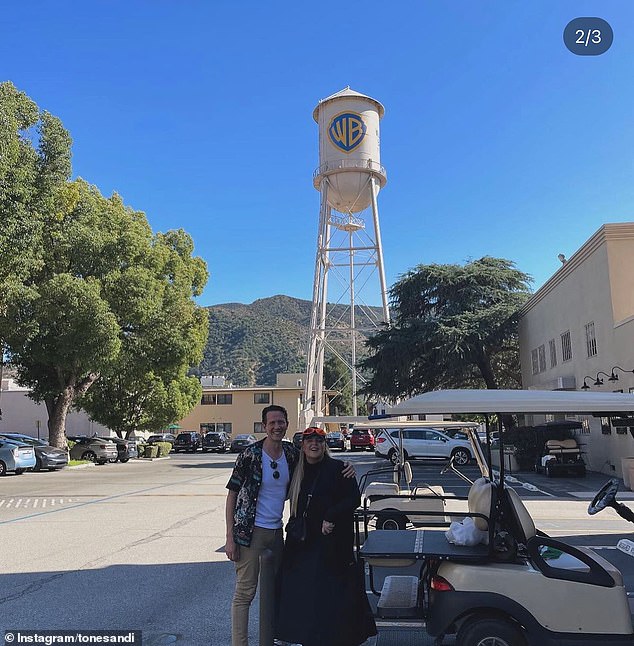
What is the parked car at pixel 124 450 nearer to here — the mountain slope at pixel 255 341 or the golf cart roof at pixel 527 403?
the golf cart roof at pixel 527 403

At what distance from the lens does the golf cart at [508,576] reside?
449 cm

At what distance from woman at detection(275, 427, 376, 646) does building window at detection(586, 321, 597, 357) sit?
1877 centimetres

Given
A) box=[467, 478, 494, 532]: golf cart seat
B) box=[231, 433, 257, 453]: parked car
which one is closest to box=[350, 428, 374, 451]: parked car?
box=[231, 433, 257, 453]: parked car

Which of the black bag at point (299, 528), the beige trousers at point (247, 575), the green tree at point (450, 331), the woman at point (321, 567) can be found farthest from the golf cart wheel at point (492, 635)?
the green tree at point (450, 331)

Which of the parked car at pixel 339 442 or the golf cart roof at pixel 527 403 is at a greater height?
the golf cart roof at pixel 527 403

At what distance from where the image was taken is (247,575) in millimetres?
4789

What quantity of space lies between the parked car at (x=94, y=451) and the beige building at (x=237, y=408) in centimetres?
3200

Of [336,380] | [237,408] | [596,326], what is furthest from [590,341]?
[336,380]

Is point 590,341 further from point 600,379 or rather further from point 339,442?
point 339,442

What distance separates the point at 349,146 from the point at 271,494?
33.9 m

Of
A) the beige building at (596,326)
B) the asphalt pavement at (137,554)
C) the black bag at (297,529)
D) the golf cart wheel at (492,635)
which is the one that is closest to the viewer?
the golf cart wheel at (492,635)

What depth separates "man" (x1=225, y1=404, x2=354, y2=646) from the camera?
4.75 metres

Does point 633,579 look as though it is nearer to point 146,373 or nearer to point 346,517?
point 346,517

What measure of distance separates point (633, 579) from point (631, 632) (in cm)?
344
